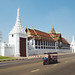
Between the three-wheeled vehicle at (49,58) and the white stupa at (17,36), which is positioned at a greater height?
the white stupa at (17,36)

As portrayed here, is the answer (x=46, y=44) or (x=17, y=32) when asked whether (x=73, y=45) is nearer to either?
(x=46, y=44)

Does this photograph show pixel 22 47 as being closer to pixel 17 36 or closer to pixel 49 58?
pixel 17 36

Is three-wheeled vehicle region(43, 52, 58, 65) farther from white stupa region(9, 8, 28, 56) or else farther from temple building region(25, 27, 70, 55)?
temple building region(25, 27, 70, 55)

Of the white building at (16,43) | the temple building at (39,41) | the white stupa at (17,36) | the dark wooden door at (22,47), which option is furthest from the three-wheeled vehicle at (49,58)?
the temple building at (39,41)

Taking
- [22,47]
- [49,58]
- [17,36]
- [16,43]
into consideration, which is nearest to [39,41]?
[22,47]

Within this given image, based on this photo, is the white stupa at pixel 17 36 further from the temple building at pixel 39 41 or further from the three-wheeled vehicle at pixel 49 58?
the three-wheeled vehicle at pixel 49 58

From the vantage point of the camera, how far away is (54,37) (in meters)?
80.4

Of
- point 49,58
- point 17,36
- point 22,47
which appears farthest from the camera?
point 22,47

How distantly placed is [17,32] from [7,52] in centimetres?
688

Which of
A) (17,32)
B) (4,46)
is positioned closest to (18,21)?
(17,32)

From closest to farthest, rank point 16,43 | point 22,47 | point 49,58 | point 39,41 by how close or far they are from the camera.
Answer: point 49,58
point 16,43
point 22,47
point 39,41

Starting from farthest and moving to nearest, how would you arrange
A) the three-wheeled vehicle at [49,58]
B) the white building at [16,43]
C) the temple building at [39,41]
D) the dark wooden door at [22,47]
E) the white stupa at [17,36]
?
the temple building at [39,41] → the dark wooden door at [22,47] → the white stupa at [17,36] → the white building at [16,43] → the three-wheeled vehicle at [49,58]

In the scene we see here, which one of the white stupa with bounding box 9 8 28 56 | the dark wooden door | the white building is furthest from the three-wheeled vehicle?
the dark wooden door

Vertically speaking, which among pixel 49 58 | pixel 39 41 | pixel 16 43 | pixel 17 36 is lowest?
pixel 49 58
